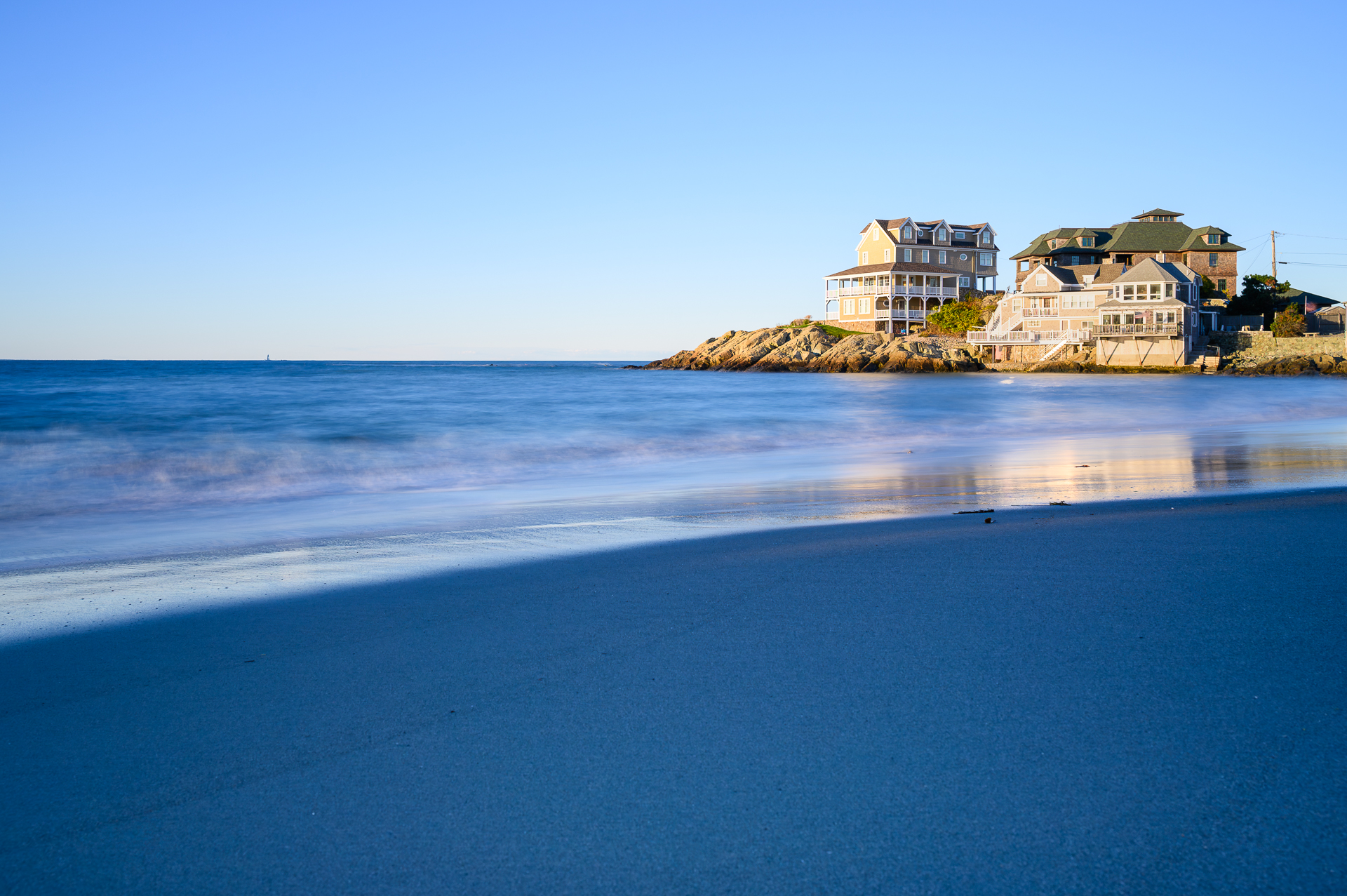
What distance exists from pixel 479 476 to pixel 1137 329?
5706 centimetres

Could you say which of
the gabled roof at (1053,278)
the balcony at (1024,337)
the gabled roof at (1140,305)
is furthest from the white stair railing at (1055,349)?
the gabled roof at (1053,278)

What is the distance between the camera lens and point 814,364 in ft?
239

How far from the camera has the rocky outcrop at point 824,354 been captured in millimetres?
67250

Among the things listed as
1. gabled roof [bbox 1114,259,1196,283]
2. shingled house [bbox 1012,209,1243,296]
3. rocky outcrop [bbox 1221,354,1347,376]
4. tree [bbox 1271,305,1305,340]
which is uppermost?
shingled house [bbox 1012,209,1243,296]

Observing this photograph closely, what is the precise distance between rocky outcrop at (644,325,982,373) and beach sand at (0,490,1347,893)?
64734 mm

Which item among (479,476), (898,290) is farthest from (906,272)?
(479,476)

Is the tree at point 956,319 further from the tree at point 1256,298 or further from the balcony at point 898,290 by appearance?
the tree at point 1256,298

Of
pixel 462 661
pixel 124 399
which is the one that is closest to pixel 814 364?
pixel 124 399

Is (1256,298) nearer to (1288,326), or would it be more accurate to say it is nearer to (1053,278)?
(1288,326)

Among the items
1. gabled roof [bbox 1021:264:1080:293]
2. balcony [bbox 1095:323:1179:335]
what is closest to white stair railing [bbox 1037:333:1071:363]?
balcony [bbox 1095:323:1179:335]

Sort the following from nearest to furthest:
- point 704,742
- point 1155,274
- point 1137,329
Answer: point 704,742 → point 1137,329 → point 1155,274

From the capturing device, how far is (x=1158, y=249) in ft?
236

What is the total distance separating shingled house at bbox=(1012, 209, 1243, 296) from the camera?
235ft

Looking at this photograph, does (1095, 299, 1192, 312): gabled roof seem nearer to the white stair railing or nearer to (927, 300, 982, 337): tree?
the white stair railing
